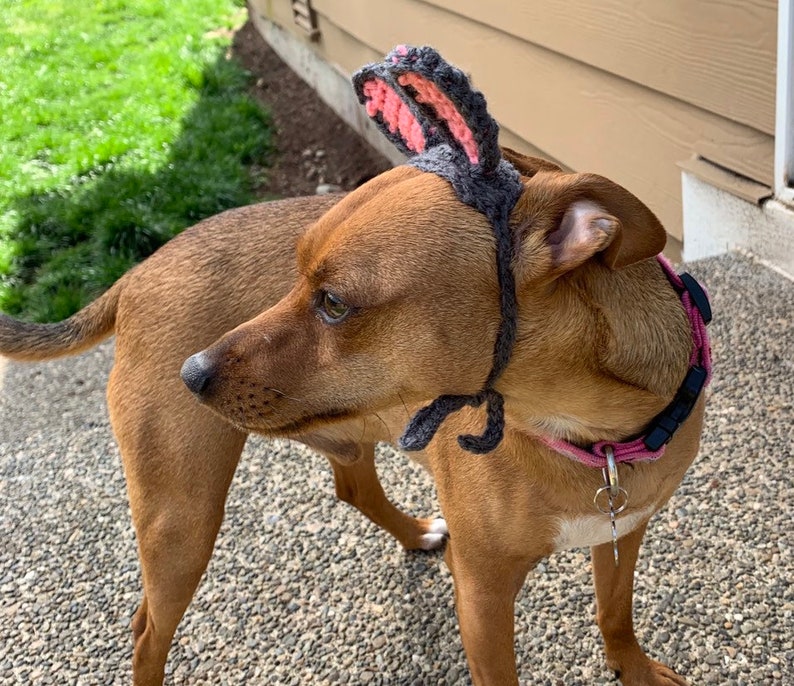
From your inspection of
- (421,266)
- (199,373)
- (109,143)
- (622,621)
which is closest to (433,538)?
(622,621)

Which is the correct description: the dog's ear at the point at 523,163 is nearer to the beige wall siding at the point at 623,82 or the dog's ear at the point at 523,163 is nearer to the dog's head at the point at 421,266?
the dog's head at the point at 421,266

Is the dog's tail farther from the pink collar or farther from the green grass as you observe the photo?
the green grass

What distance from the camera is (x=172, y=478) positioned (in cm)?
248

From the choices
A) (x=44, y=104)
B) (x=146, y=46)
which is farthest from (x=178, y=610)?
(x=146, y=46)

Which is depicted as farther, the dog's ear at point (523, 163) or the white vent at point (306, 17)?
the white vent at point (306, 17)

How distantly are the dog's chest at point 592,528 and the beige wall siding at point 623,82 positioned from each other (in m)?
2.02

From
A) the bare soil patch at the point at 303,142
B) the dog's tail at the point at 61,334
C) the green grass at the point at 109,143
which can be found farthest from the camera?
the bare soil patch at the point at 303,142

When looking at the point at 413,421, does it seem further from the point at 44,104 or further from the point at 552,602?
the point at 44,104

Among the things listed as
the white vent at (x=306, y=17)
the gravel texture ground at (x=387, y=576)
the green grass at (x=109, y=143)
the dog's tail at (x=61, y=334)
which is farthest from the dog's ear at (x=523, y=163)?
the white vent at (x=306, y=17)

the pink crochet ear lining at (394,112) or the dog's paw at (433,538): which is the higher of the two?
the pink crochet ear lining at (394,112)

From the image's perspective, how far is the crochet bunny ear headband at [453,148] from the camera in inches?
68.8

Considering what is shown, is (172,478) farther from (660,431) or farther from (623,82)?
(623,82)

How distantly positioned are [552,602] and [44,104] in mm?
7812

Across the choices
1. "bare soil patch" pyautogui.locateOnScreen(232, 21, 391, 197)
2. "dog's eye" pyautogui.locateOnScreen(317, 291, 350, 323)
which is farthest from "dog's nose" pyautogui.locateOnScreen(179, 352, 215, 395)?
"bare soil patch" pyautogui.locateOnScreen(232, 21, 391, 197)
